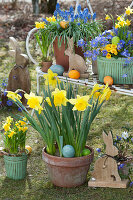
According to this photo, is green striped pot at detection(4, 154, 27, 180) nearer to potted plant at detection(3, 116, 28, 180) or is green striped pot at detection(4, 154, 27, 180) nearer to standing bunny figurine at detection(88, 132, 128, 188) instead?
potted plant at detection(3, 116, 28, 180)

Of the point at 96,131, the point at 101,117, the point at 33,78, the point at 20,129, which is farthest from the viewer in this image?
the point at 33,78

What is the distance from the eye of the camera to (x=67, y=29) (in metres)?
3.21

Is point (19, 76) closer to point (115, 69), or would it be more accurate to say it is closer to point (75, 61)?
point (75, 61)

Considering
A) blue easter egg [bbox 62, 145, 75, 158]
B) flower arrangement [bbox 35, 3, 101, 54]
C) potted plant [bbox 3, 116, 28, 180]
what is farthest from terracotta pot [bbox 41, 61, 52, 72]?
blue easter egg [bbox 62, 145, 75, 158]

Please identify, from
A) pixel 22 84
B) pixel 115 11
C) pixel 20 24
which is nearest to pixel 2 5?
pixel 20 24

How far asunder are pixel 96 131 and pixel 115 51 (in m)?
1.28

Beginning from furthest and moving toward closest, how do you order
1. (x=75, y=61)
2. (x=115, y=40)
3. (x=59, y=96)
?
(x=75, y=61) < (x=115, y=40) < (x=59, y=96)

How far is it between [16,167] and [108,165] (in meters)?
0.72

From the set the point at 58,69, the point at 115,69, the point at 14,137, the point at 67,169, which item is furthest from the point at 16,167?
the point at 115,69

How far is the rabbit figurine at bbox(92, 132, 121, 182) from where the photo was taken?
8.48 ft

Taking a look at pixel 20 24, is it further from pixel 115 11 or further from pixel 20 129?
pixel 20 129

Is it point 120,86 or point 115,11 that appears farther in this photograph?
A: point 115,11

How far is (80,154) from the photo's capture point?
2.64 meters

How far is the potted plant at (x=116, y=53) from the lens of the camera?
2770 millimetres
